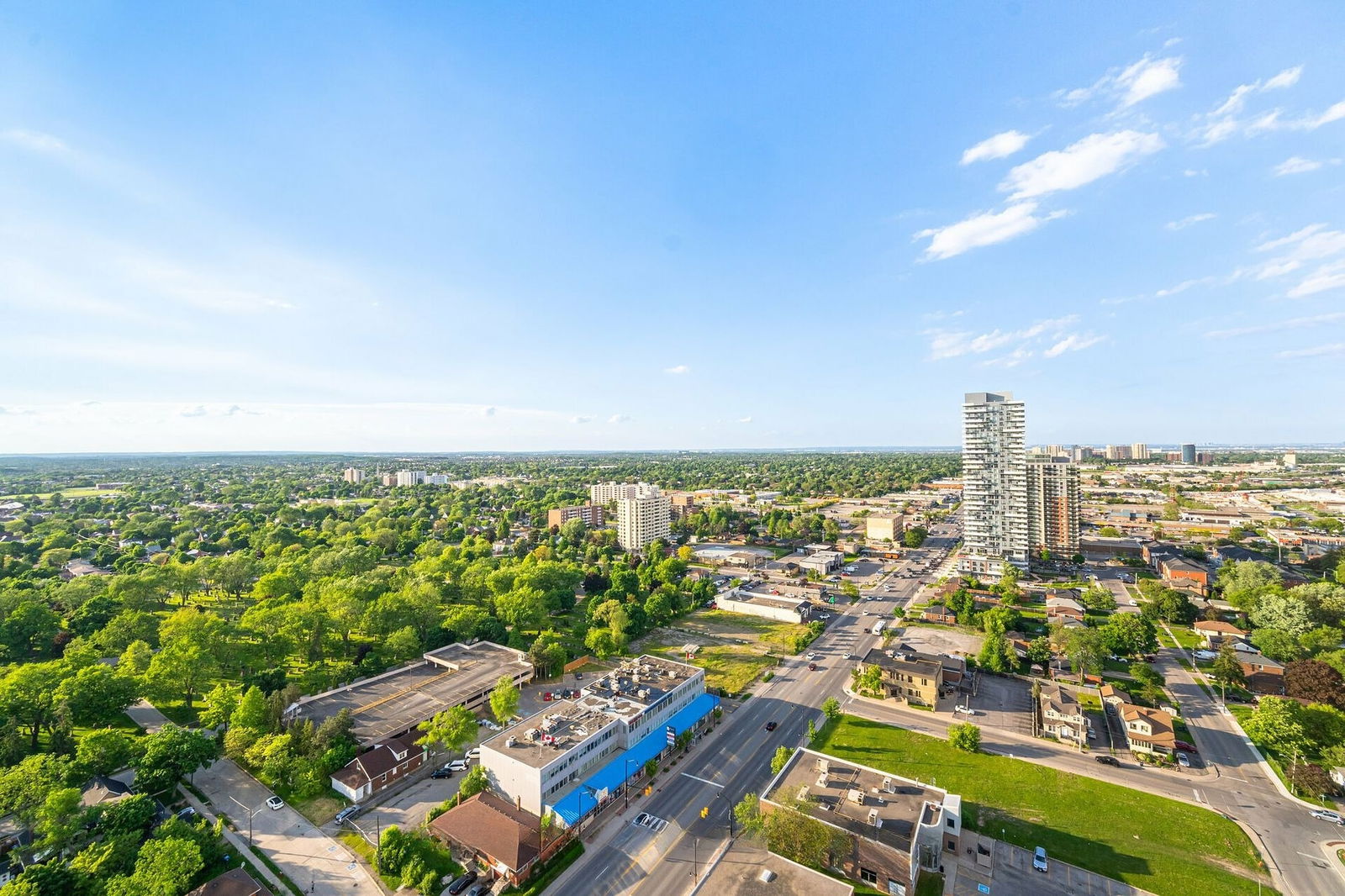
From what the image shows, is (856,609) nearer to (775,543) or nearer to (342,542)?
(775,543)

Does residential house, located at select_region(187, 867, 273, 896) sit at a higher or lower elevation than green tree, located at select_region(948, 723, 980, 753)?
higher

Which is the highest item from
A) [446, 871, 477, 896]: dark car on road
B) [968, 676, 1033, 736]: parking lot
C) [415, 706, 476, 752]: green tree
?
[415, 706, 476, 752]: green tree

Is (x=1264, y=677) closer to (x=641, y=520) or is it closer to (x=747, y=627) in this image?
(x=747, y=627)

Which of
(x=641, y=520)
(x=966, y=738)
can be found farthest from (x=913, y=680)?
(x=641, y=520)

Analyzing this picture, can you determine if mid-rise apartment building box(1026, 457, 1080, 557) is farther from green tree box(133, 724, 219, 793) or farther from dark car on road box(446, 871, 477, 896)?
green tree box(133, 724, 219, 793)

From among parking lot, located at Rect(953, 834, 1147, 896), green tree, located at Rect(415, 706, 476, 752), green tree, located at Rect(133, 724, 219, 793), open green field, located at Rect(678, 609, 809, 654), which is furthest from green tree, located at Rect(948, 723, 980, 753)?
green tree, located at Rect(133, 724, 219, 793)

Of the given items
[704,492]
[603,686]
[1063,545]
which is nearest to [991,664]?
[603,686]
